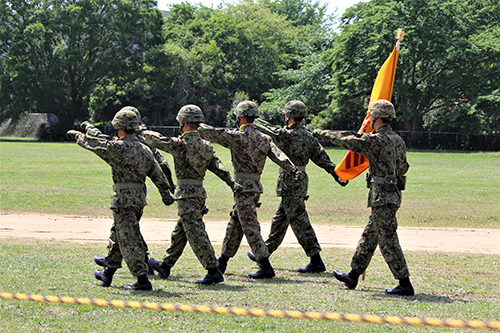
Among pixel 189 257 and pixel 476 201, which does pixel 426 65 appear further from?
pixel 189 257

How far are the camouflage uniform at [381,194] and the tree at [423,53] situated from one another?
34.0 metres

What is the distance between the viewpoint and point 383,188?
6945 mm

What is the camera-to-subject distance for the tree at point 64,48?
167ft

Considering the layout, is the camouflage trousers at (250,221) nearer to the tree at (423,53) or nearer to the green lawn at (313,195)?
the green lawn at (313,195)

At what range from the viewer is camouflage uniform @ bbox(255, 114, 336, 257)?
8367 mm

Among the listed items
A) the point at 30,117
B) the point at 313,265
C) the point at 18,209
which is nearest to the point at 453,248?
the point at 313,265

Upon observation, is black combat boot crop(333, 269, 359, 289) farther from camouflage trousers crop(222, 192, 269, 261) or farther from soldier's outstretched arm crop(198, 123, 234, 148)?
Answer: soldier's outstretched arm crop(198, 123, 234, 148)

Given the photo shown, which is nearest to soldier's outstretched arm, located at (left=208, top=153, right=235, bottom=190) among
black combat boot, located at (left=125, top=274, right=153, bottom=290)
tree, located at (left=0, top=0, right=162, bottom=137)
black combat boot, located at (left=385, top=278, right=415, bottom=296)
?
black combat boot, located at (left=125, top=274, right=153, bottom=290)

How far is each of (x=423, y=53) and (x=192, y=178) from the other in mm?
37128

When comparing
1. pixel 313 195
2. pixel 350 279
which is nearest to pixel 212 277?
pixel 350 279

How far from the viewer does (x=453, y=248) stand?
438 inches

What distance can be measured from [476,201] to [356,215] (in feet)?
14.9

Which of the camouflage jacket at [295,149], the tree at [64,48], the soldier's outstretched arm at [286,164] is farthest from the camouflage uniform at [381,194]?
the tree at [64,48]

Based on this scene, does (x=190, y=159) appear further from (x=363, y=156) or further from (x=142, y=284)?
(x=363, y=156)
